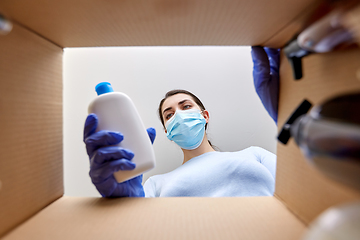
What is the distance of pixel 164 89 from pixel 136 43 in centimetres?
89

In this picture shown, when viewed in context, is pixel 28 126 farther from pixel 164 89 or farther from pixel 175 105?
pixel 164 89

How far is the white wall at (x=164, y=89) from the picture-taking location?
1.31m

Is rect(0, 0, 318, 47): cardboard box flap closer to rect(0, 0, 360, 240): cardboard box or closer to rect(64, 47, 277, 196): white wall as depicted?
rect(0, 0, 360, 240): cardboard box

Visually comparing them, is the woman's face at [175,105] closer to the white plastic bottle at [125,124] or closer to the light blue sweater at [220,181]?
the light blue sweater at [220,181]

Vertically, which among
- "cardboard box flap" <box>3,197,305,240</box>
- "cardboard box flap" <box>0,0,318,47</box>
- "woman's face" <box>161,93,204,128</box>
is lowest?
"cardboard box flap" <box>3,197,305,240</box>

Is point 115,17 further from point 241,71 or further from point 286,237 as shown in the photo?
point 241,71

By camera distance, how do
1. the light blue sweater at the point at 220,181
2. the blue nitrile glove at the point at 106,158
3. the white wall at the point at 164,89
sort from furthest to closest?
the white wall at the point at 164,89 < the light blue sweater at the point at 220,181 < the blue nitrile glove at the point at 106,158

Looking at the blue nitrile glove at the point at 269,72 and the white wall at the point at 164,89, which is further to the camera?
the white wall at the point at 164,89

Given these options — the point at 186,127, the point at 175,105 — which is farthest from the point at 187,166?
the point at 175,105

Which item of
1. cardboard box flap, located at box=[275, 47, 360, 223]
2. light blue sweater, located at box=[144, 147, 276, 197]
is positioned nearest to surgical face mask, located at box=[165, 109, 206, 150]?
light blue sweater, located at box=[144, 147, 276, 197]

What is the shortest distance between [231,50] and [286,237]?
1272mm

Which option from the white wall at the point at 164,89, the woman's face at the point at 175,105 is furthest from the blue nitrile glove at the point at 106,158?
the white wall at the point at 164,89

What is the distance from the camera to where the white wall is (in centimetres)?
131

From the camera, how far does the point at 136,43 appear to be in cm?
53
